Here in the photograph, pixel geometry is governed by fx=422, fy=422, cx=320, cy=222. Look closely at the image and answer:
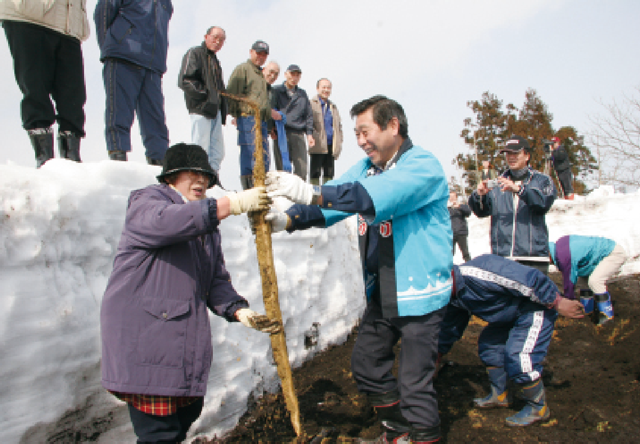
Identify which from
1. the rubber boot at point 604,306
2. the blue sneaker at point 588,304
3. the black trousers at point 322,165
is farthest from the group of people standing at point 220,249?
the black trousers at point 322,165

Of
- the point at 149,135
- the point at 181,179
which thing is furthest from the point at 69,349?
the point at 149,135

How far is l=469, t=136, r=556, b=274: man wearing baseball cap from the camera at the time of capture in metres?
4.12

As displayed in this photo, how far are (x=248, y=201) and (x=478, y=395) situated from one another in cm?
289

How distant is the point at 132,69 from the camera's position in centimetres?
377

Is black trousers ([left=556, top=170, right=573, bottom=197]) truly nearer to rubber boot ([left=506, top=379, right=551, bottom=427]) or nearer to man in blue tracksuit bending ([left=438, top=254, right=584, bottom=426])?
man in blue tracksuit bending ([left=438, top=254, right=584, bottom=426])

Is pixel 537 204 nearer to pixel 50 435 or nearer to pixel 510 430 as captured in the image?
pixel 510 430

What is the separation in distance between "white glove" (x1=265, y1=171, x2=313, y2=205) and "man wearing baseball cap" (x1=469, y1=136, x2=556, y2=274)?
8.96 ft

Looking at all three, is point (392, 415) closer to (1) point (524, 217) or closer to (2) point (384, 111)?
(2) point (384, 111)

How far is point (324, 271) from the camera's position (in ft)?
15.3

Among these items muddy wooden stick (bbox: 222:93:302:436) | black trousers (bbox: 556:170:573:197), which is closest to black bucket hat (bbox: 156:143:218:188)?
muddy wooden stick (bbox: 222:93:302:436)

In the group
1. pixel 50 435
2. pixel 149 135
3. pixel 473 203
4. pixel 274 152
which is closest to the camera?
pixel 50 435

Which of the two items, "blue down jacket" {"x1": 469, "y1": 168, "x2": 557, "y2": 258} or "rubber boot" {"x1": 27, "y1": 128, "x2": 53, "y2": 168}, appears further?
"blue down jacket" {"x1": 469, "y1": 168, "x2": 557, "y2": 258}

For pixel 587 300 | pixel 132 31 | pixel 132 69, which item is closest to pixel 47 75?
pixel 132 69

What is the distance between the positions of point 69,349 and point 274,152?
3763 millimetres
